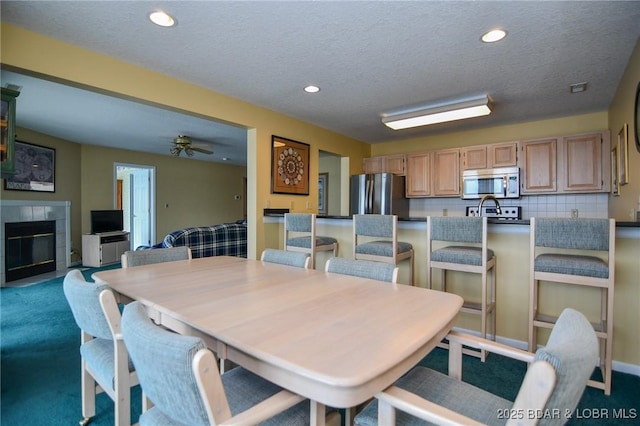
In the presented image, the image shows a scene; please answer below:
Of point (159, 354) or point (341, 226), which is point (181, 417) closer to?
point (159, 354)

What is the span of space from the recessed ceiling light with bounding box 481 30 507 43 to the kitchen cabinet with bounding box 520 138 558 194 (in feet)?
7.72

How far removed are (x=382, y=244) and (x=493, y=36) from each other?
1731mm

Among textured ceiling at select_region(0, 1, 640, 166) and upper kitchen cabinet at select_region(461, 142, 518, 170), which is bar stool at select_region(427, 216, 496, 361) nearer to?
textured ceiling at select_region(0, 1, 640, 166)

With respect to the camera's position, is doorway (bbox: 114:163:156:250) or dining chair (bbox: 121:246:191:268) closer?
dining chair (bbox: 121:246:191:268)

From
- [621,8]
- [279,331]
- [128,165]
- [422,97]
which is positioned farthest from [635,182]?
[128,165]

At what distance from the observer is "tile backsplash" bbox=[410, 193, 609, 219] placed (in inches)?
151

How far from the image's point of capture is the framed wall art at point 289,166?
3.88 metres

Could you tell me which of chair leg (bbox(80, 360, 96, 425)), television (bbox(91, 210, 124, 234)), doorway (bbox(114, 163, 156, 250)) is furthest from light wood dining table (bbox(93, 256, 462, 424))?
doorway (bbox(114, 163, 156, 250))

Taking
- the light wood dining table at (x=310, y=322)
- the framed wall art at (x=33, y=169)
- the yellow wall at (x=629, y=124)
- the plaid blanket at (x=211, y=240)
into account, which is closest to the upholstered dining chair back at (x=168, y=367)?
the light wood dining table at (x=310, y=322)

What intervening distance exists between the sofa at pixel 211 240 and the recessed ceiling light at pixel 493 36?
11.9ft

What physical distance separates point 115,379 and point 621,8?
322 centimetres

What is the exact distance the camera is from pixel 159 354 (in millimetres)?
722

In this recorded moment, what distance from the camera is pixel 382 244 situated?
2.73 m

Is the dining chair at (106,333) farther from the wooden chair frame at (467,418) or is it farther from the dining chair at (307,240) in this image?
the dining chair at (307,240)
